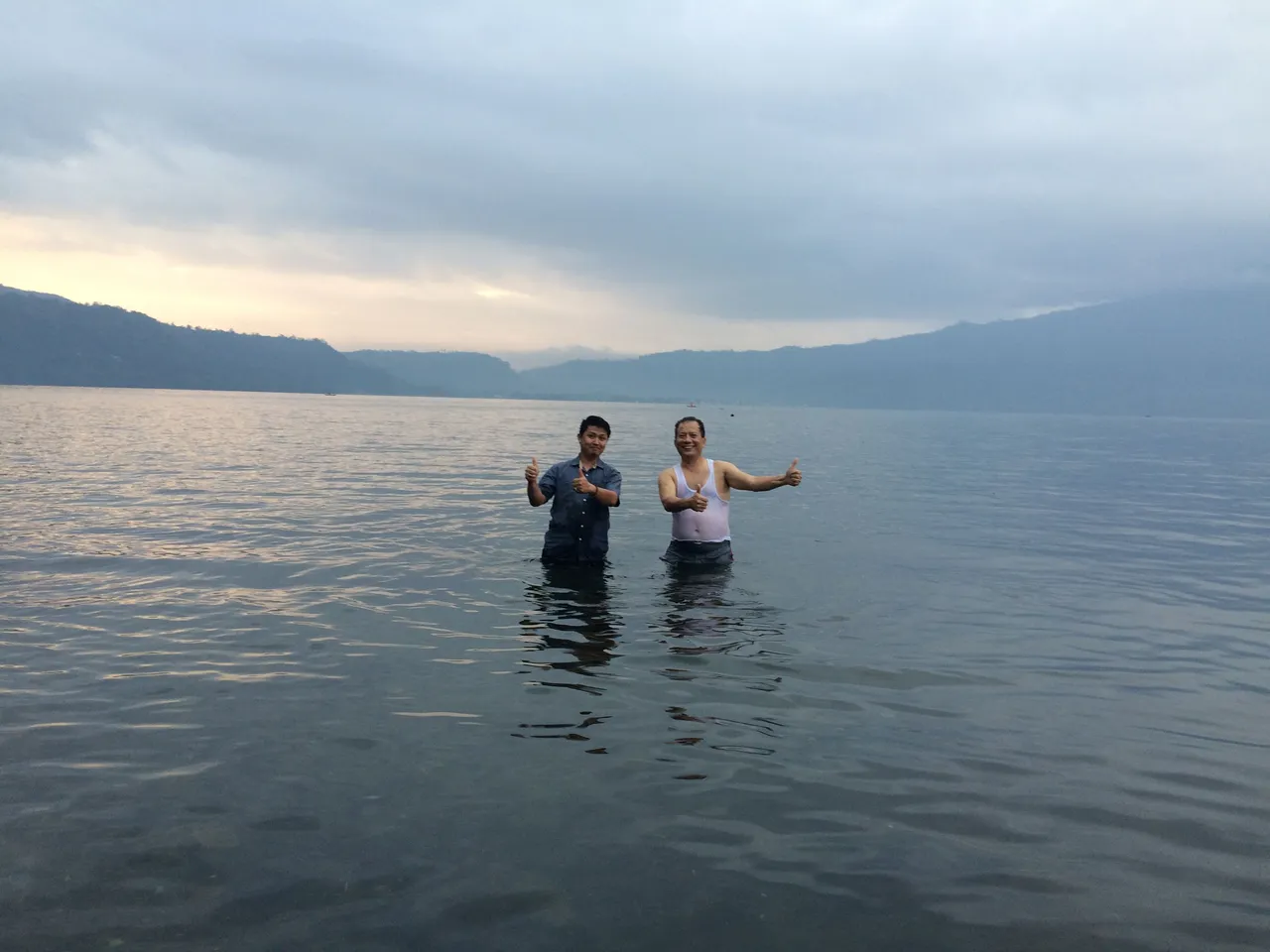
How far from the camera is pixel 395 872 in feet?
17.3

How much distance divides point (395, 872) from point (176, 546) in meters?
13.1

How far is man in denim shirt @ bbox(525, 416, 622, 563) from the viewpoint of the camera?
521 inches

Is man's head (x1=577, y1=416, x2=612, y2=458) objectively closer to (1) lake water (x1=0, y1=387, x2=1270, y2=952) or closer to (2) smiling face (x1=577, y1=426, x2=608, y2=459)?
(2) smiling face (x1=577, y1=426, x2=608, y2=459)

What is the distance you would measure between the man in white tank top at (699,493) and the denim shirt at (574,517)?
41.4 inches

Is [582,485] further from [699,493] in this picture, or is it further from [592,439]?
[699,493]

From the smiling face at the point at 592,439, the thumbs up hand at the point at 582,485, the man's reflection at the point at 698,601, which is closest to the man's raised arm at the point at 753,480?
the man's reflection at the point at 698,601

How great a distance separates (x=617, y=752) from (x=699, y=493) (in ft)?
22.2

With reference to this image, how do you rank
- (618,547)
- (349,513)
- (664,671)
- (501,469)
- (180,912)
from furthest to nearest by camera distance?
(501,469), (349,513), (618,547), (664,671), (180,912)

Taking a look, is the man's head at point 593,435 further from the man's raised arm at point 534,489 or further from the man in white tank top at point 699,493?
the man in white tank top at point 699,493

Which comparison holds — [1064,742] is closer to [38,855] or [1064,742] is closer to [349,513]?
[38,855]

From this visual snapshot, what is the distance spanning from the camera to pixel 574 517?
14.2 m

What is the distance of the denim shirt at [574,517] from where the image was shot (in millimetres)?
13750

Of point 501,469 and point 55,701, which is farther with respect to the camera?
point 501,469

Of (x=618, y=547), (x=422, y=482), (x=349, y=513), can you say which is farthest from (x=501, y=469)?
(x=618, y=547)
